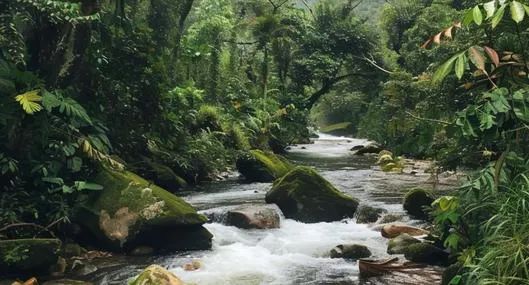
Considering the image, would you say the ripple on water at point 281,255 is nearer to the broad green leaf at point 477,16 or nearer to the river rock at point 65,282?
the river rock at point 65,282

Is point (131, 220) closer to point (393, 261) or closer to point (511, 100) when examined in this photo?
point (393, 261)

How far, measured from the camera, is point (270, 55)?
88.1ft

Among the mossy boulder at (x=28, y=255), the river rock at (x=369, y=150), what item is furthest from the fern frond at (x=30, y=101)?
the river rock at (x=369, y=150)

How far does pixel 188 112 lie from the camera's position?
47.1 ft

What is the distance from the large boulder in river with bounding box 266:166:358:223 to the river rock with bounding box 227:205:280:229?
0.66 metres

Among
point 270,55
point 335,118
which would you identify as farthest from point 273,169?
point 335,118

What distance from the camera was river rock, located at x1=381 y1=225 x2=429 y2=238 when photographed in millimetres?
8570

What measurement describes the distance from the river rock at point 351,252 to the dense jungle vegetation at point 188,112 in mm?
1661

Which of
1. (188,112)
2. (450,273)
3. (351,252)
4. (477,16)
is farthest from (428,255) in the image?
(188,112)

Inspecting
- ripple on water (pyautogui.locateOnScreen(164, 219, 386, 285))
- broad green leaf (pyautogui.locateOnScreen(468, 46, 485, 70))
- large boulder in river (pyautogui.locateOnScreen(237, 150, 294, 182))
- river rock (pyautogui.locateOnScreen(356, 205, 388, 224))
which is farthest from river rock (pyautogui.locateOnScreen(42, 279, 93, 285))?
large boulder in river (pyautogui.locateOnScreen(237, 150, 294, 182))

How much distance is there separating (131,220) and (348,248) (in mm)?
3302

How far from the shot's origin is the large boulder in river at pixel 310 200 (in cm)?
995

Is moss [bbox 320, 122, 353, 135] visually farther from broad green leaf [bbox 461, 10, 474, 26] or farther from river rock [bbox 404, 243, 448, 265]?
broad green leaf [bbox 461, 10, 474, 26]

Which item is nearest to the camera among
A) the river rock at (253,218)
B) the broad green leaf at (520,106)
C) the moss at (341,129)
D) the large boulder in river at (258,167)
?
the broad green leaf at (520,106)
